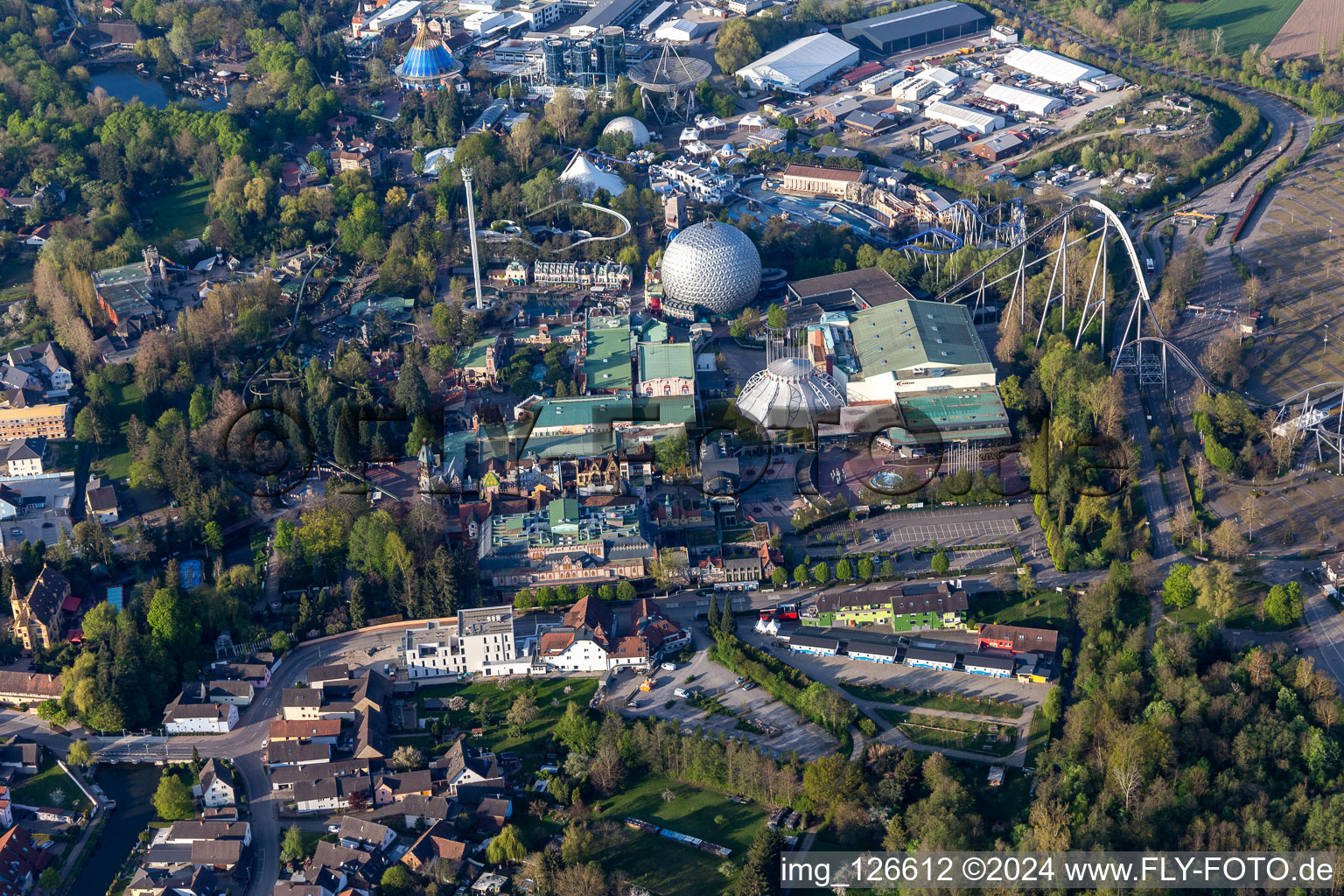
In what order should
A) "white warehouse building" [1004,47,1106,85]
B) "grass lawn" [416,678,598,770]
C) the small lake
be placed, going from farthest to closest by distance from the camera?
"white warehouse building" [1004,47,1106,85], the small lake, "grass lawn" [416,678,598,770]

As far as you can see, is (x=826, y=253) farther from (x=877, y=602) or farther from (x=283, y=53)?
Result: (x=283, y=53)

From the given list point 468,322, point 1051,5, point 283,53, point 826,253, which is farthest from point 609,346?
point 1051,5

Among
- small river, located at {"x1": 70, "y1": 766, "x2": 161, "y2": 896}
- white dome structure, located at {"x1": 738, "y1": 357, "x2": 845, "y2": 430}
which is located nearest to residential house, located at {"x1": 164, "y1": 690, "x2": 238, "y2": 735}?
small river, located at {"x1": 70, "y1": 766, "x2": 161, "y2": 896}

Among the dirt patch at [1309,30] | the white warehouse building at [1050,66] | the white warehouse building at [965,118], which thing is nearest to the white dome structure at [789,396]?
the white warehouse building at [965,118]

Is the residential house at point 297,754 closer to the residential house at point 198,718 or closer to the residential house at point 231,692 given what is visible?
the residential house at point 198,718

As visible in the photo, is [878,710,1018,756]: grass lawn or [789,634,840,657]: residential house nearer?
[878,710,1018,756]: grass lawn

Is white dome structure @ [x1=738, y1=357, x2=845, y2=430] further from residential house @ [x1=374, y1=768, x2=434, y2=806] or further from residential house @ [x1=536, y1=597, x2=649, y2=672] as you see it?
residential house @ [x1=374, y1=768, x2=434, y2=806]
